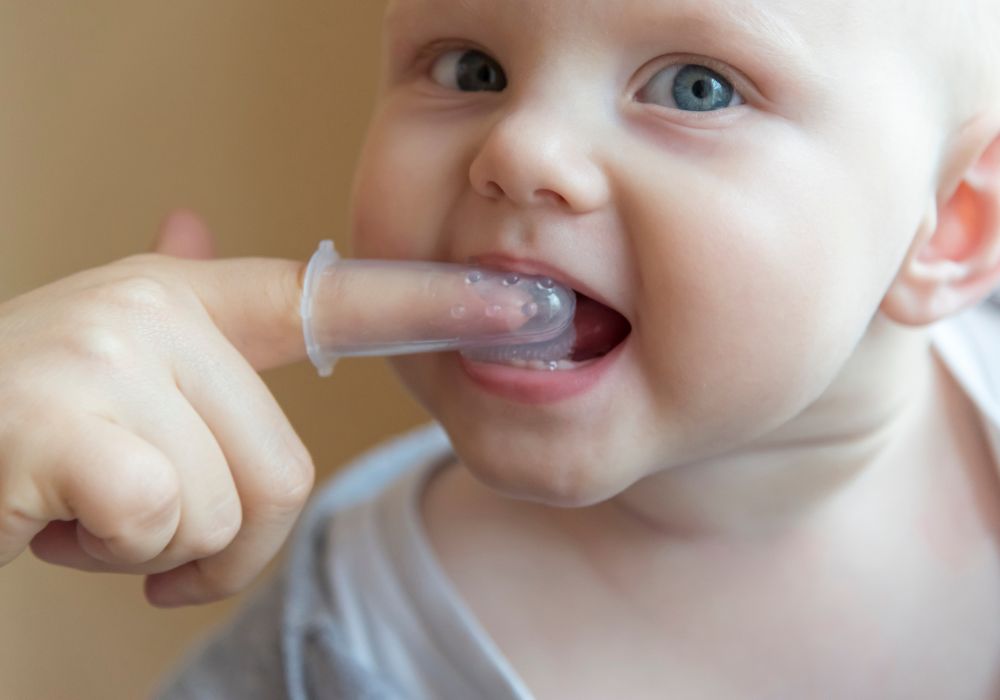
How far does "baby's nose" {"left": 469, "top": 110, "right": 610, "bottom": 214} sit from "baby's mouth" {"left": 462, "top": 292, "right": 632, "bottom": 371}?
5 centimetres

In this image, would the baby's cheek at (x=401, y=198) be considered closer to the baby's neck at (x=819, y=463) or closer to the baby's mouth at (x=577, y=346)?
the baby's mouth at (x=577, y=346)

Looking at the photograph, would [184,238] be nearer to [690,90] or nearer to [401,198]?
[401,198]

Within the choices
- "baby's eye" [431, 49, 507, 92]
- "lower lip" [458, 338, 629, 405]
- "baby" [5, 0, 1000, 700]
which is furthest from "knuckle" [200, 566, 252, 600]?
"baby's eye" [431, 49, 507, 92]

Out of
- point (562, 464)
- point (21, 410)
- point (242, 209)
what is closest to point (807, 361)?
point (562, 464)

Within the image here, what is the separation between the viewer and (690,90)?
1.77ft

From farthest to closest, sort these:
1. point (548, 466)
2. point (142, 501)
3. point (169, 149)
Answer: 1. point (169, 149)
2. point (548, 466)
3. point (142, 501)

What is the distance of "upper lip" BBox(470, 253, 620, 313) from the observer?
517 millimetres

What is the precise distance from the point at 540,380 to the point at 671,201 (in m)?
0.10

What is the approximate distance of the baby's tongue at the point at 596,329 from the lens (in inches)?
21.7

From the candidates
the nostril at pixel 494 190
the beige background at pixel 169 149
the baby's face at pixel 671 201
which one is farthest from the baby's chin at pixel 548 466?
the beige background at pixel 169 149

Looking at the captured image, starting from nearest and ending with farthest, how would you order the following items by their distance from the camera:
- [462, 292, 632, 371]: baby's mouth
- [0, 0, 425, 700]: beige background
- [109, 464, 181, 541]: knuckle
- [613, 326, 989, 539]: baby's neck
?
[109, 464, 181, 541]: knuckle, [462, 292, 632, 371]: baby's mouth, [613, 326, 989, 539]: baby's neck, [0, 0, 425, 700]: beige background

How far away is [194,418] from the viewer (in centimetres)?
49

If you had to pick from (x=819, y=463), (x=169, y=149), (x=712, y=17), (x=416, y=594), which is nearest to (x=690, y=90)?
(x=712, y=17)

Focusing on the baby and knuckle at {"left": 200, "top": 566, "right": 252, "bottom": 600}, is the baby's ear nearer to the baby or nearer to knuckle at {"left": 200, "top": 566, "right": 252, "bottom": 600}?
the baby
